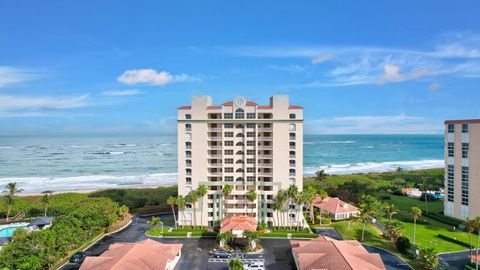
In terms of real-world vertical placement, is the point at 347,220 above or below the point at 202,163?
below

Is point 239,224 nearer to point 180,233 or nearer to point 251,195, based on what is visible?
point 251,195

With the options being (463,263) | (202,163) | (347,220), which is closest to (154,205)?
(202,163)

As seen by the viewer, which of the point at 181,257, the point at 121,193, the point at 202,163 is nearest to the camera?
the point at 181,257

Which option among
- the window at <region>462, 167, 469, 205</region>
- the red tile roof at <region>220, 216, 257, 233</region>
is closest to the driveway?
the window at <region>462, 167, 469, 205</region>

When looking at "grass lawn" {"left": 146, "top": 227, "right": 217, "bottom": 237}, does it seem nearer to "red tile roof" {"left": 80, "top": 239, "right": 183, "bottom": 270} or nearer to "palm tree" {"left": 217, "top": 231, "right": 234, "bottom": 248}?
"palm tree" {"left": 217, "top": 231, "right": 234, "bottom": 248}

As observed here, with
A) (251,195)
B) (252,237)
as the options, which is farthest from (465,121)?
(252,237)

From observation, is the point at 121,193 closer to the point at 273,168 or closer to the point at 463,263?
the point at 273,168

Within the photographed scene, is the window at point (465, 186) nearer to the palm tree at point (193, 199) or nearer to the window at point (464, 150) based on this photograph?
the window at point (464, 150)
